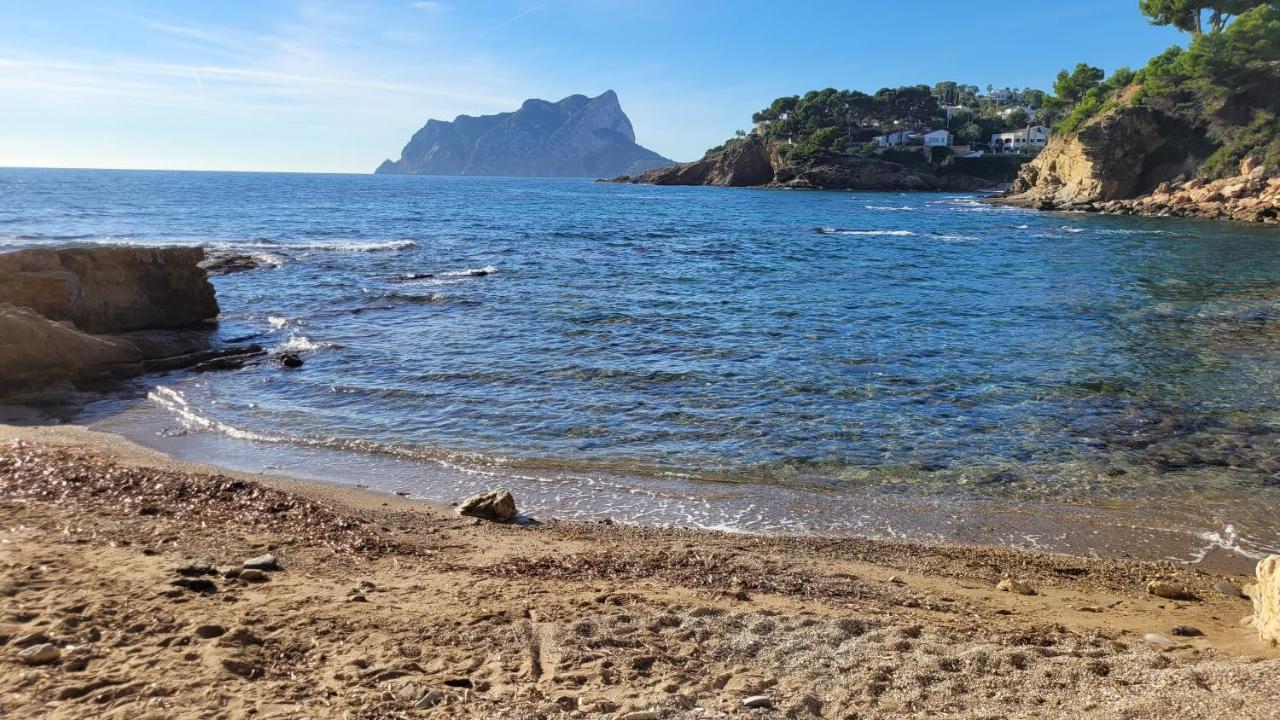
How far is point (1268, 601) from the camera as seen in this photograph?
5.73 m

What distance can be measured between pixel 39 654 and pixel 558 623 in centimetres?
325

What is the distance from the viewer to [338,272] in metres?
29.3

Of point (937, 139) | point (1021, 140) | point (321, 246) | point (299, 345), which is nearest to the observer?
point (299, 345)

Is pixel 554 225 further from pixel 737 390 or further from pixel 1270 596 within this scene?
pixel 1270 596

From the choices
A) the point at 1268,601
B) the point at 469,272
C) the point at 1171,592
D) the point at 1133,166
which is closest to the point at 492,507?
the point at 1171,592

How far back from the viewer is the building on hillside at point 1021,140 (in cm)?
13325

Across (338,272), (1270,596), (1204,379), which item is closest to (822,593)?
(1270,596)

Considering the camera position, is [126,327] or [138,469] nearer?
[138,469]

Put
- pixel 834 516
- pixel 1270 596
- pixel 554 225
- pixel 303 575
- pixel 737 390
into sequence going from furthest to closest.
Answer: pixel 554 225, pixel 737 390, pixel 834 516, pixel 303 575, pixel 1270 596

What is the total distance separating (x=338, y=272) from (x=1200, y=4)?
310 ft

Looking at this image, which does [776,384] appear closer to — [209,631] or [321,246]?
[209,631]

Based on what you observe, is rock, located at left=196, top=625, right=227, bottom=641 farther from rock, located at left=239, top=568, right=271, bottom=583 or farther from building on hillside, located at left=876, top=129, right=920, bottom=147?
building on hillside, located at left=876, top=129, right=920, bottom=147

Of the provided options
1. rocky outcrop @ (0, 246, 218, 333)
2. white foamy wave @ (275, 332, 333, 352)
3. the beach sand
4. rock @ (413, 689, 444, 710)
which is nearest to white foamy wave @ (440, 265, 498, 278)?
rocky outcrop @ (0, 246, 218, 333)

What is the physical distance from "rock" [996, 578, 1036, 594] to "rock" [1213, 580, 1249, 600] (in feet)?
5.98
